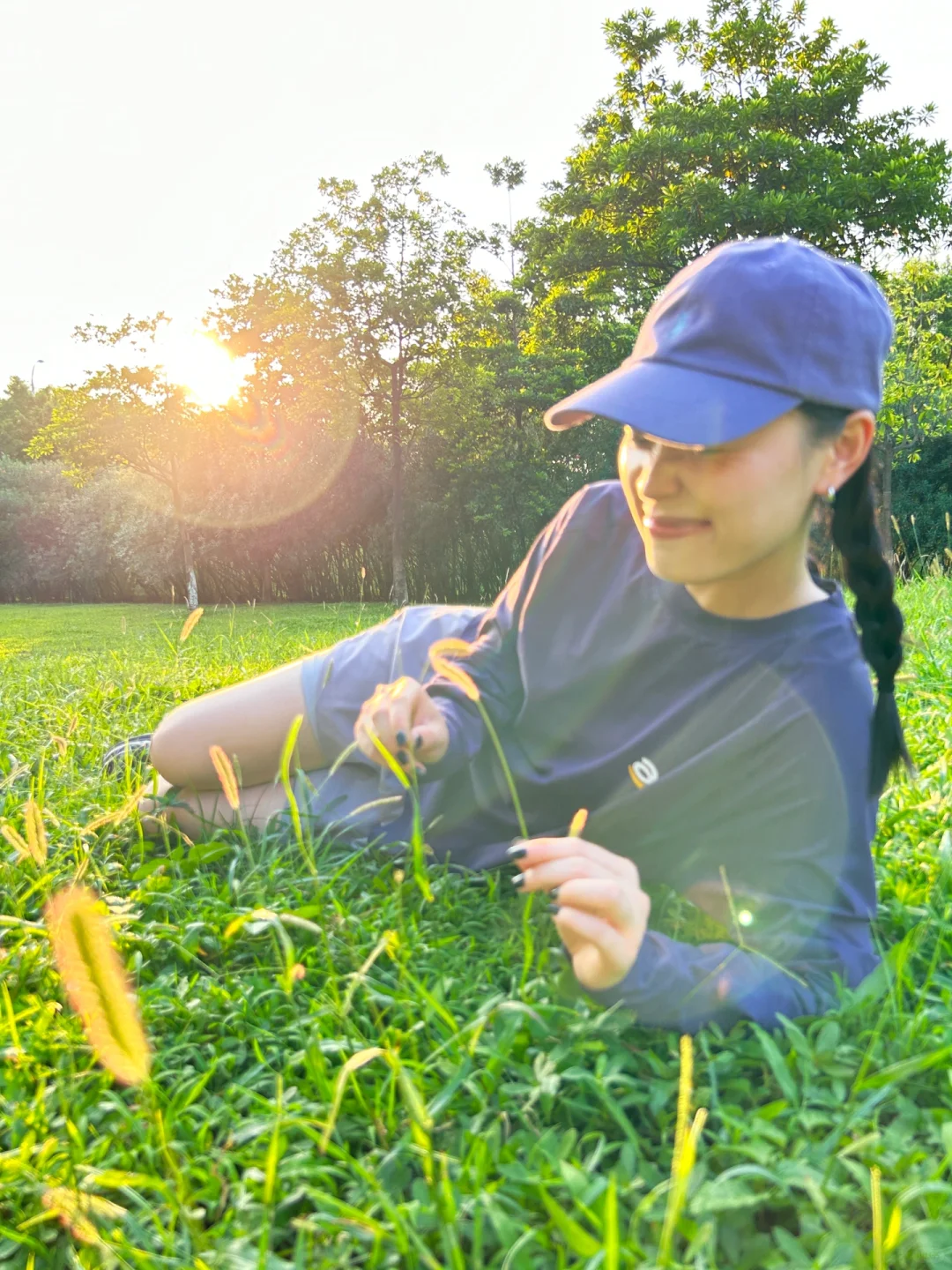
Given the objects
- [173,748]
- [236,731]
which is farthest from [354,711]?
[173,748]

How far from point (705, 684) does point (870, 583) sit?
37cm

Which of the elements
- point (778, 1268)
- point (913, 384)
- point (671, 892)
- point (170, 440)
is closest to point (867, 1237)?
point (778, 1268)

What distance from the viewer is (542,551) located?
2.33m

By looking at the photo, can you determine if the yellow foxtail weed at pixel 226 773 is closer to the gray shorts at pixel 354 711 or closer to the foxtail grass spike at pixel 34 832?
the foxtail grass spike at pixel 34 832

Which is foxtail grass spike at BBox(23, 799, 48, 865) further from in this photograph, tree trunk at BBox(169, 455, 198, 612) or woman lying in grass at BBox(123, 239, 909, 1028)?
tree trunk at BBox(169, 455, 198, 612)

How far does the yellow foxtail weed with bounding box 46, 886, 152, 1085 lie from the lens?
3.15 ft

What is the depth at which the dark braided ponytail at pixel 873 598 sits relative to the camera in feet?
5.71

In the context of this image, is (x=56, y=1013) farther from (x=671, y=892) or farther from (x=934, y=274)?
(x=934, y=274)

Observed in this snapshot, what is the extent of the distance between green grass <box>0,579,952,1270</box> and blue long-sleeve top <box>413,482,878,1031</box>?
111 mm

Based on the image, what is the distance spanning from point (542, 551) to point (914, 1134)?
1.39 metres

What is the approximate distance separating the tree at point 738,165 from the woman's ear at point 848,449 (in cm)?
1338

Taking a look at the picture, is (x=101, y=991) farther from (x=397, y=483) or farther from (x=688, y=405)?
(x=397, y=483)

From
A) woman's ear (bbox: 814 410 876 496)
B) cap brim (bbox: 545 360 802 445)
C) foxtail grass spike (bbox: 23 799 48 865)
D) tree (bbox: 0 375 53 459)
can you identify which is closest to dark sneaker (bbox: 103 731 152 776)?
foxtail grass spike (bbox: 23 799 48 865)

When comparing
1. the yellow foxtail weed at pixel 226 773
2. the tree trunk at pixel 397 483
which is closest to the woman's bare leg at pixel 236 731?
the yellow foxtail weed at pixel 226 773
